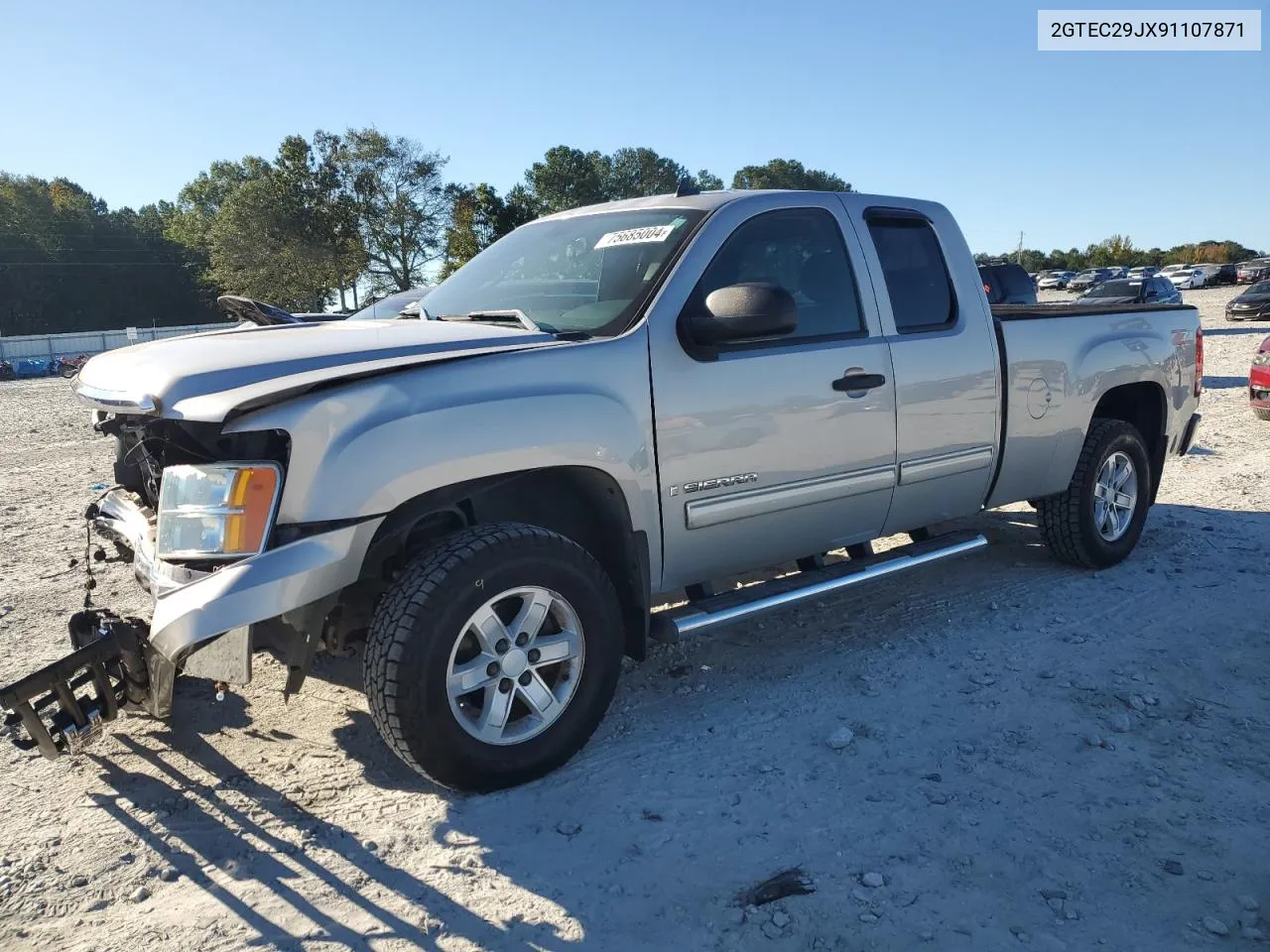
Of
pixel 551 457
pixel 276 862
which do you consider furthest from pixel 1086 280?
pixel 276 862

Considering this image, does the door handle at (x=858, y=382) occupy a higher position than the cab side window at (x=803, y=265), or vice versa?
the cab side window at (x=803, y=265)

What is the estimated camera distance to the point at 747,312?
3174mm

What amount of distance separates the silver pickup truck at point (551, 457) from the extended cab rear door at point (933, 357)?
0.02m

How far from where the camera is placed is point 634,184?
3282 inches

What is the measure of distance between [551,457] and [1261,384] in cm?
958

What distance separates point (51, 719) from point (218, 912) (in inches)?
37.8

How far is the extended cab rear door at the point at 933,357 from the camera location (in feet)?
13.1

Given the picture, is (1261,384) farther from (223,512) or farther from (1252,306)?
(1252,306)

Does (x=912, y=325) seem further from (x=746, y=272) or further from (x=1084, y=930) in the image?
(x=1084, y=930)

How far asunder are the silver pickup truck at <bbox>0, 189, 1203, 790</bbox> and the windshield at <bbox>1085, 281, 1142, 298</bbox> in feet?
57.5

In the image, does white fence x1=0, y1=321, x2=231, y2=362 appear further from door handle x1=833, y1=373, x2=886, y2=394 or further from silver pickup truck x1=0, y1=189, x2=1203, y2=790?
door handle x1=833, y1=373, x2=886, y2=394

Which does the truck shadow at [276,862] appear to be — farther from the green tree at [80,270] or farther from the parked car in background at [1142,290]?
the green tree at [80,270]

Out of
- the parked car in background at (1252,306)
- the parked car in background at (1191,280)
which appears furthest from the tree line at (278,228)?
the parked car in background at (1191,280)

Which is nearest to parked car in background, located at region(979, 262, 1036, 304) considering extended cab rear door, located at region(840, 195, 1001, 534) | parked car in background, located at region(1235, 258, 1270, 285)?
extended cab rear door, located at region(840, 195, 1001, 534)
